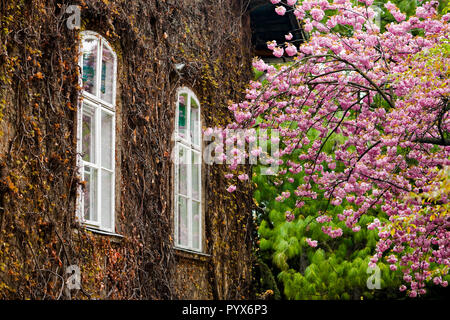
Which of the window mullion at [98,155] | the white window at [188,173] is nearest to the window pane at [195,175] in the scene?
the white window at [188,173]

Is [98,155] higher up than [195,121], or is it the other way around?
[195,121]

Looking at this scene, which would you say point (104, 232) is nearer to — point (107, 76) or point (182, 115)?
point (107, 76)

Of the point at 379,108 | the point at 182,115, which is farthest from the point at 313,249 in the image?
the point at 182,115

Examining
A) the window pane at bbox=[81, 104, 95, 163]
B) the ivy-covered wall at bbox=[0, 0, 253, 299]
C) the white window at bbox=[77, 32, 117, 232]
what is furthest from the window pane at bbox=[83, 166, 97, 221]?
the ivy-covered wall at bbox=[0, 0, 253, 299]

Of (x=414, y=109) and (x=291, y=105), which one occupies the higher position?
(x=291, y=105)

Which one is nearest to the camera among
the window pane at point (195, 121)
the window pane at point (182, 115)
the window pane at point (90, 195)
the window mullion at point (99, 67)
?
the window pane at point (90, 195)

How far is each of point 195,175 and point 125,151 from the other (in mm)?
2058

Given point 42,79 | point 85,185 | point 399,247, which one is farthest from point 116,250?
point 399,247

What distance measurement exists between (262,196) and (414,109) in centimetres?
541

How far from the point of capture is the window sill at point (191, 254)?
853 cm

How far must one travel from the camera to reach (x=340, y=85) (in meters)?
9.28

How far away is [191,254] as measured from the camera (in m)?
8.90

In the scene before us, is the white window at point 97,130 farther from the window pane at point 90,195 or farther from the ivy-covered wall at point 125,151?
the ivy-covered wall at point 125,151
